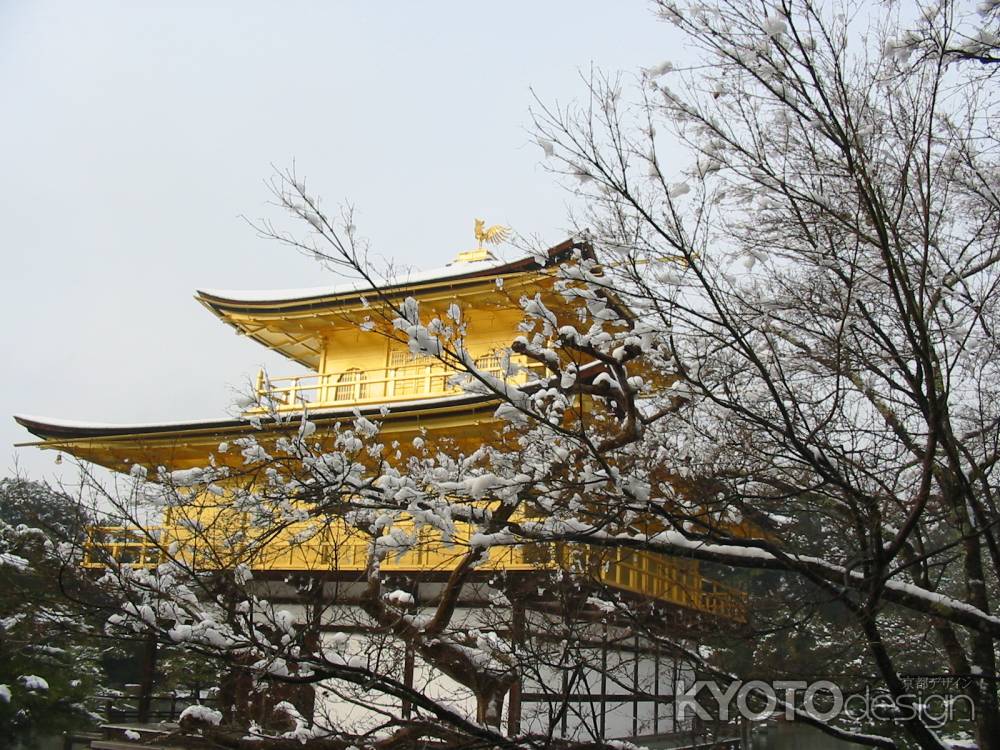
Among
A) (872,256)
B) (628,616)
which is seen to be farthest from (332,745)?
(872,256)

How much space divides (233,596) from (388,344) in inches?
426

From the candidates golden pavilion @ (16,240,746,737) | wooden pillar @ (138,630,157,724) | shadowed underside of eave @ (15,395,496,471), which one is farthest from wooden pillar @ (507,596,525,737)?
wooden pillar @ (138,630,157,724)

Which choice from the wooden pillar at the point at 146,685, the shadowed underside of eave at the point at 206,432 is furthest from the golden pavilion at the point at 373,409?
the wooden pillar at the point at 146,685

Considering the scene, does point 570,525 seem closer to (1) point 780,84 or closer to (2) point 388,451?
(1) point 780,84

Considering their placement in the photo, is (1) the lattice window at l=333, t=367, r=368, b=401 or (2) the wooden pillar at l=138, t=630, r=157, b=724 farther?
(1) the lattice window at l=333, t=367, r=368, b=401

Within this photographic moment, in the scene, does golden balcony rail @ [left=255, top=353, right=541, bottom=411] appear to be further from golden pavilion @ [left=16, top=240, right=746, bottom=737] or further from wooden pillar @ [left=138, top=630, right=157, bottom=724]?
wooden pillar @ [left=138, top=630, right=157, bottom=724]

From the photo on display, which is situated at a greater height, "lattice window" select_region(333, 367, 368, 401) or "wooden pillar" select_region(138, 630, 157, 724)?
"lattice window" select_region(333, 367, 368, 401)

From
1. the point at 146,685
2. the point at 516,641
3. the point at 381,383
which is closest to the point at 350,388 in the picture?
the point at 381,383

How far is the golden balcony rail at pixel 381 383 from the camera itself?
1382 cm

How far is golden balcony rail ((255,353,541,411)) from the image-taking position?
13.8 metres

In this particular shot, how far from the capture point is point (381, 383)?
1555 centimetres

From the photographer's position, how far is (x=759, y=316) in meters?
4.50

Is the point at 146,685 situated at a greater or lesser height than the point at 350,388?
lesser

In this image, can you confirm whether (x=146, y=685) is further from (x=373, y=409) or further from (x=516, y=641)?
(x=516, y=641)
